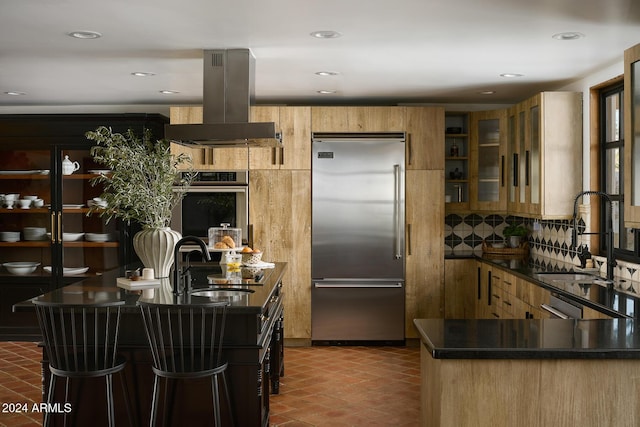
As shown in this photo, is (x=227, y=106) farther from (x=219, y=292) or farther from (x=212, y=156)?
(x=212, y=156)

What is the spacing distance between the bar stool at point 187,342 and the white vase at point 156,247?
99 centimetres

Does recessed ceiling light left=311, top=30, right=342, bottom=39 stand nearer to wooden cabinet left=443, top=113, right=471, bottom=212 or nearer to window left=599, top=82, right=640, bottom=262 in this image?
window left=599, top=82, right=640, bottom=262

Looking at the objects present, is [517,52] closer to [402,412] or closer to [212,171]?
[402,412]

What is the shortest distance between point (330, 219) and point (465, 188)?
157 cm

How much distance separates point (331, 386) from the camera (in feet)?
17.1

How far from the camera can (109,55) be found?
493 centimetres

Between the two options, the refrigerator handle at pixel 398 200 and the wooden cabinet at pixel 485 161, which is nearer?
the refrigerator handle at pixel 398 200

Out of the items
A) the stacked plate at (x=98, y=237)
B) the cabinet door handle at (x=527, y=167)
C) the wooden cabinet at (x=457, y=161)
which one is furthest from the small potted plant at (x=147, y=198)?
the wooden cabinet at (x=457, y=161)

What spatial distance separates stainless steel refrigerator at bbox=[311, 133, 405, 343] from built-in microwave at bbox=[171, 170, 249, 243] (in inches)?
28.0

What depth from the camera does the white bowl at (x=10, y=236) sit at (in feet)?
23.7

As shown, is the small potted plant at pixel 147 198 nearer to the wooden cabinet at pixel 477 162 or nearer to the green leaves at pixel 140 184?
the green leaves at pixel 140 184

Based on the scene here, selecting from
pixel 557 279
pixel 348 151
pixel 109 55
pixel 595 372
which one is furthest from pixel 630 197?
pixel 109 55

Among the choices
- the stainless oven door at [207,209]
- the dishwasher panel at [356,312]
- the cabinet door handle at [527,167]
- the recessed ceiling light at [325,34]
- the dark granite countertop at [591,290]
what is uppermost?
the recessed ceiling light at [325,34]

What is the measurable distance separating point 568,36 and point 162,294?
2964 mm
